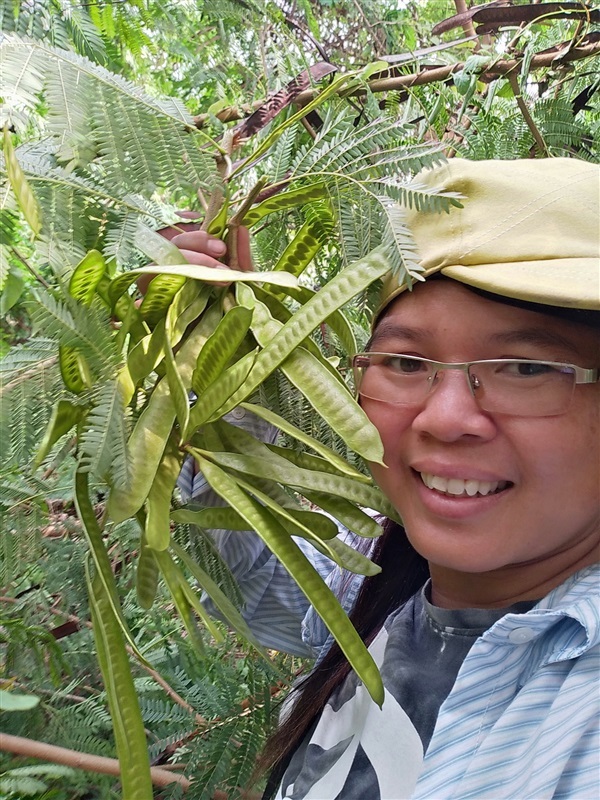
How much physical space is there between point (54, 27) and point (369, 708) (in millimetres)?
924

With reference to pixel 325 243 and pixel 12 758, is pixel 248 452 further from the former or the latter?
pixel 12 758

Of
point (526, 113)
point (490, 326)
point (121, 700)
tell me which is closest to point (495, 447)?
point (490, 326)

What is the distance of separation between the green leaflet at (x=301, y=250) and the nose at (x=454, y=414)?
24 cm

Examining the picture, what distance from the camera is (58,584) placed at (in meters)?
1.03

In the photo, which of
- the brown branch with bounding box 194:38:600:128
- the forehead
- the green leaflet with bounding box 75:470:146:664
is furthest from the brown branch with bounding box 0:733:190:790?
the brown branch with bounding box 194:38:600:128

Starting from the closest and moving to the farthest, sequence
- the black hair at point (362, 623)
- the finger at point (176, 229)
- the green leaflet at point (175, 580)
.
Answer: the green leaflet at point (175, 580)
the finger at point (176, 229)
the black hair at point (362, 623)

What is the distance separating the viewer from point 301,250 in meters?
0.81

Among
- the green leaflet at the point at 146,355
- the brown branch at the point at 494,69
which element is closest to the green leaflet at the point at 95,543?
the green leaflet at the point at 146,355

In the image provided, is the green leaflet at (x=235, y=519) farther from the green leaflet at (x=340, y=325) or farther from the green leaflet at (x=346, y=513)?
the green leaflet at (x=340, y=325)

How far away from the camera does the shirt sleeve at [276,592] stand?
3.24 ft

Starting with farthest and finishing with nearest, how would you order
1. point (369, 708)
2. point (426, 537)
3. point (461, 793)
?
point (369, 708) < point (426, 537) < point (461, 793)

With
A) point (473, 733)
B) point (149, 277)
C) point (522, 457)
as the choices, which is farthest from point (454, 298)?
point (473, 733)

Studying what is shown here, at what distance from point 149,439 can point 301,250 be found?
307 millimetres

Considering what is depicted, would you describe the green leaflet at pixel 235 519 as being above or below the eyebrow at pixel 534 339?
below
